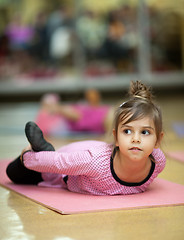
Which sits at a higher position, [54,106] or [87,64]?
[87,64]

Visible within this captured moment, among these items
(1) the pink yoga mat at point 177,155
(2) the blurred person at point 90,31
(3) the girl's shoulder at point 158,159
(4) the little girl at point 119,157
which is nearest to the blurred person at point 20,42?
(2) the blurred person at point 90,31

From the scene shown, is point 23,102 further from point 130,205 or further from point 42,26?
point 130,205

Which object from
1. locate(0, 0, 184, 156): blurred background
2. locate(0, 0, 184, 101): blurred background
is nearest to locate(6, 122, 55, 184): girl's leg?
locate(0, 0, 184, 156): blurred background

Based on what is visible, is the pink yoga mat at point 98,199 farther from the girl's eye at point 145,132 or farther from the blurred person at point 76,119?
the blurred person at point 76,119

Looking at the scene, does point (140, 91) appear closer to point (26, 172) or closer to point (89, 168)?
point (89, 168)

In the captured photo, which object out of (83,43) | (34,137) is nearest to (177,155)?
(34,137)

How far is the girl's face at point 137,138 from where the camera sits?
1880 mm

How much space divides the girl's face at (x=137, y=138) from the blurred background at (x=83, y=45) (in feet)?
15.9

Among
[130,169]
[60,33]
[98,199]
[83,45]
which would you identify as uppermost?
[60,33]

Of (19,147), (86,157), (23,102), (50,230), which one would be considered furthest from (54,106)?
(23,102)

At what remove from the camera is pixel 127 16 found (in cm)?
693

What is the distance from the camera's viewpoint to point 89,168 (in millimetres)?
1943

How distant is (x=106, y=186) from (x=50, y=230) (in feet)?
1.46

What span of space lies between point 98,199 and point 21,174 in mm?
413
